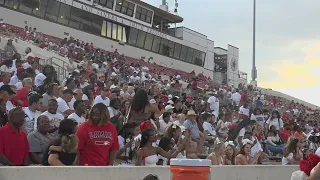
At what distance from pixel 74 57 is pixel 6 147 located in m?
19.1

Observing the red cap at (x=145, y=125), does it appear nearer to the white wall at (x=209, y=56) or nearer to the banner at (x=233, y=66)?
the white wall at (x=209, y=56)

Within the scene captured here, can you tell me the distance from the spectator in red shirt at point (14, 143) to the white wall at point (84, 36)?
24043 mm

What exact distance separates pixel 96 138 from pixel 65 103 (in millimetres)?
3607

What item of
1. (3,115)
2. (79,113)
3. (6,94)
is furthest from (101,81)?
(3,115)

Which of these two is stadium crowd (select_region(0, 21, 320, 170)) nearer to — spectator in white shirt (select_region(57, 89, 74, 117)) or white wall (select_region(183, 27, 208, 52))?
spectator in white shirt (select_region(57, 89, 74, 117))

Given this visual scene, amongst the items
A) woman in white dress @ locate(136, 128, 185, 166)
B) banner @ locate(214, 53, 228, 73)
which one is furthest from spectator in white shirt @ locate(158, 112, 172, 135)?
banner @ locate(214, 53, 228, 73)

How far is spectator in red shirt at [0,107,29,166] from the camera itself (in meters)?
6.22

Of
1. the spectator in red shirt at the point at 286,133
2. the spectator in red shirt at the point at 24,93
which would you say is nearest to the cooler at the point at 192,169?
the spectator in red shirt at the point at 24,93

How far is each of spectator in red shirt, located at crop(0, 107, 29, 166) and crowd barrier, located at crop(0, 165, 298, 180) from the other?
2.27ft

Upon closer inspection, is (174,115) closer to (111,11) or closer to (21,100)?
(21,100)

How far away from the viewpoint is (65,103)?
9938 mm

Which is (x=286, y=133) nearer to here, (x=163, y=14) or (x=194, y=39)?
(x=163, y=14)

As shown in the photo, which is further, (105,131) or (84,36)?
(84,36)

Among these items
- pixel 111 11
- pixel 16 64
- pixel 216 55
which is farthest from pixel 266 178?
pixel 216 55
